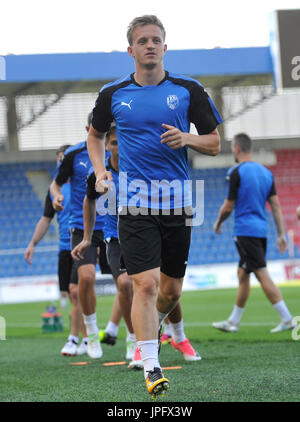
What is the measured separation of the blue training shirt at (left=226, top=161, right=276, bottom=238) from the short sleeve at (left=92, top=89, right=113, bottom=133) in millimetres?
4465

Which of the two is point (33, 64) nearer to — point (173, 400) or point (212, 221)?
point (212, 221)

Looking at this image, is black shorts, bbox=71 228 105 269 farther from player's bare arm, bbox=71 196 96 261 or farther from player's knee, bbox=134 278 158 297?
player's knee, bbox=134 278 158 297

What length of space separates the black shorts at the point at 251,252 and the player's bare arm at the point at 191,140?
4.41 metres

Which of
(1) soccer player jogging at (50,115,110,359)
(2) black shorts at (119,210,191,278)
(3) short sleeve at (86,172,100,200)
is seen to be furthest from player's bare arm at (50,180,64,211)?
(2) black shorts at (119,210,191,278)

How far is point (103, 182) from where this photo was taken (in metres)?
4.55

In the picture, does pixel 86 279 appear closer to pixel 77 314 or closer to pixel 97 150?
pixel 77 314

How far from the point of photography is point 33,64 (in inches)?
1039

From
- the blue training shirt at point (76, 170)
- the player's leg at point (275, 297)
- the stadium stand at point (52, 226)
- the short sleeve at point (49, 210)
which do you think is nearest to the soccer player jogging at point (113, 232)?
the blue training shirt at point (76, 170)

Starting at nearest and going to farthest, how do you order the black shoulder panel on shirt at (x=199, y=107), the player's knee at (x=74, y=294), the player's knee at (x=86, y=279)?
the black shoulder panel on shirt at (x=199, y=107)
the player's knee at (x=86, y=279)
the player's knee at (x=74, y=294)

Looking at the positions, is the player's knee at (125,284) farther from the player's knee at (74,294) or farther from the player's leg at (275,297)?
the player's leg at (275,297)

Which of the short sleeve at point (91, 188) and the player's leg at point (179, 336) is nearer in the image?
the short sleeve at point (91, 188)

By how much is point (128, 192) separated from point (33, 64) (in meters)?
22.6

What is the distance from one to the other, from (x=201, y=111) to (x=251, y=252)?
4.57 meters

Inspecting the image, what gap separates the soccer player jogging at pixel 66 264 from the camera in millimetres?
8227
